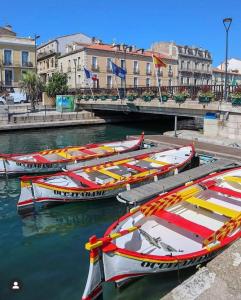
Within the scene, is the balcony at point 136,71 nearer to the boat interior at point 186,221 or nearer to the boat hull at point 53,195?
the boat hull at point 53,195

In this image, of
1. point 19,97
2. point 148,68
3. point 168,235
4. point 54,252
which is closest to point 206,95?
point 168,235

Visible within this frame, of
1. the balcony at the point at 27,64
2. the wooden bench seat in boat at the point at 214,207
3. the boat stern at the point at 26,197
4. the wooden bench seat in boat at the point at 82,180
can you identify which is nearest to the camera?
the wooden bench seat in boat at the point at 214,207

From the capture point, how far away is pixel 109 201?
44.1 ft

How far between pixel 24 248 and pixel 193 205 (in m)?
5.54

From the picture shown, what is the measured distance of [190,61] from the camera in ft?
250

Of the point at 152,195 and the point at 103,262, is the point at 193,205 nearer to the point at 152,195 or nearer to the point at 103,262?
the point at 152,195

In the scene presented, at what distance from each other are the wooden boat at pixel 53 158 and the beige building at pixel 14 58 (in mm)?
43992

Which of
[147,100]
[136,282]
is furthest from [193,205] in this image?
[147,100]

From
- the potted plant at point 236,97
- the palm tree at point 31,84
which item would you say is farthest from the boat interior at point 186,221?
the palm tree at point 31,84

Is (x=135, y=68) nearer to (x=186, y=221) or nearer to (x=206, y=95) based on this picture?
(x=206, y=95)

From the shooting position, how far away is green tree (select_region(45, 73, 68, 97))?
47.3 meters

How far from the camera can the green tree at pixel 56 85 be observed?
4734cm

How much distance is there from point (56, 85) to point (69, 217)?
125 feet

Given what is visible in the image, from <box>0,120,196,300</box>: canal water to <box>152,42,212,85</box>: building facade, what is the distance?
208 feet
